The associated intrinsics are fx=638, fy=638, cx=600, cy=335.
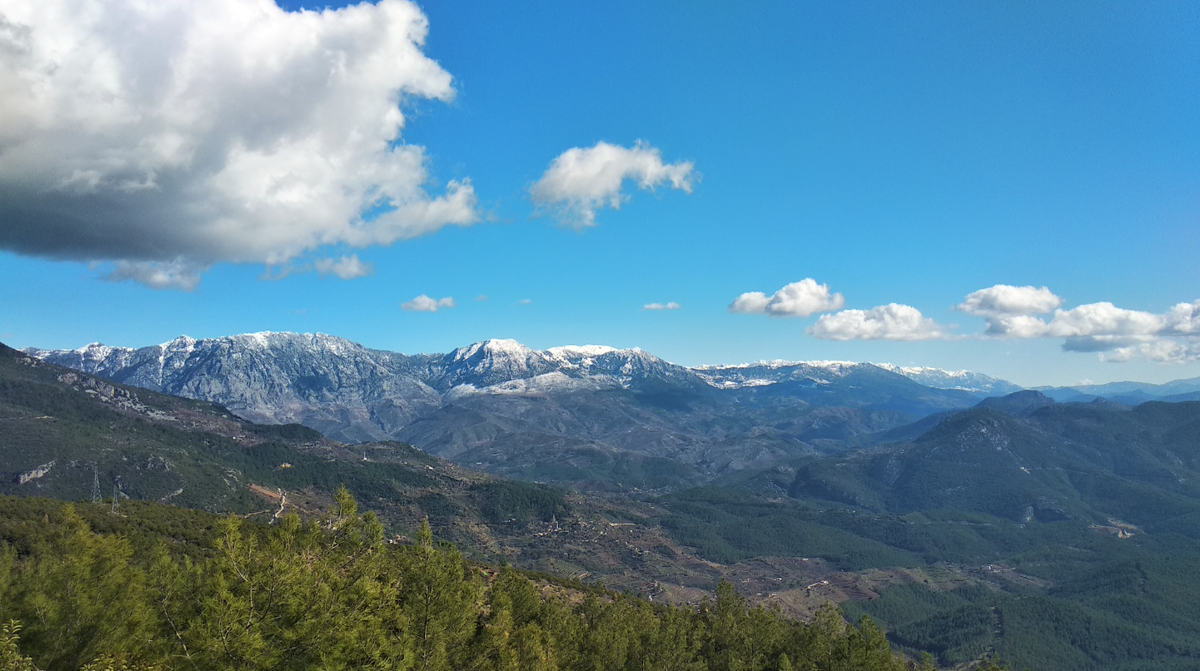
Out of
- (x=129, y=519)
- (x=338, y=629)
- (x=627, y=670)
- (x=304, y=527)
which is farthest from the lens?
(x=129, y=519)

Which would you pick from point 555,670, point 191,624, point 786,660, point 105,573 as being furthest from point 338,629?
point 786,660

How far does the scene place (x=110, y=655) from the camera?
1618 inches

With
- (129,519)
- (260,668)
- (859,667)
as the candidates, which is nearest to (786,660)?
(859,667)

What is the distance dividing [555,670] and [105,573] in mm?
39440

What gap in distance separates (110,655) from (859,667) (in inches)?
3729

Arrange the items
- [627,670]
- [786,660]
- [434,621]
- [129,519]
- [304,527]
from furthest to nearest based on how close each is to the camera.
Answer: [129,519]
[786,660]
[627,670]
[304,527]
[434,621]

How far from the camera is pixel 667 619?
103m

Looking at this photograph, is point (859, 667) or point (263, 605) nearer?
point (263, 605)

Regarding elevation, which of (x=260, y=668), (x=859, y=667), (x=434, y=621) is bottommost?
(x=859, y=667)

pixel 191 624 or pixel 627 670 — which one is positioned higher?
pixel 191 624

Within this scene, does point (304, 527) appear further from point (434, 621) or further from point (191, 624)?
point (191, 624)

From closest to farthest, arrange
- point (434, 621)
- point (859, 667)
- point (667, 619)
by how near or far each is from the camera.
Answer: point (434, 621) < point (859, 667) < point (667, 619)

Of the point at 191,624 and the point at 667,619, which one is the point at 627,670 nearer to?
the point at 667,619

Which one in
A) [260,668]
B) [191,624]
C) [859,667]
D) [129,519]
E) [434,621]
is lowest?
[859,667]
